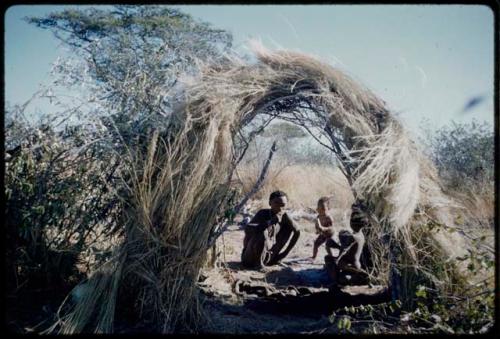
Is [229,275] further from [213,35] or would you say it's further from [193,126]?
[213,35]

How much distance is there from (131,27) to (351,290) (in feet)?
32.2

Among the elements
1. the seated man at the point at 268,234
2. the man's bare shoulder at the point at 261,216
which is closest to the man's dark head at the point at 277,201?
the seated man at the point at 268,234

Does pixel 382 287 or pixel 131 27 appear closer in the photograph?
pixel 382 287

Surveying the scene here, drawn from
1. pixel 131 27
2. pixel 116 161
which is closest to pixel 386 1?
pixel 116 161

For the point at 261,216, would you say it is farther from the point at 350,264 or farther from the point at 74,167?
the point at 74,167

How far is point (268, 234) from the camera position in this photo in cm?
679

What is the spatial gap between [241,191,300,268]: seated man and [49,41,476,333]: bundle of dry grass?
2.36 meters

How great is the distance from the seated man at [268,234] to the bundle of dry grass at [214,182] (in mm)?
2361

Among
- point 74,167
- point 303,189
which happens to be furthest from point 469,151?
point 74,167

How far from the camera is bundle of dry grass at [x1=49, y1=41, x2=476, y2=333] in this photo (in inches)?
145

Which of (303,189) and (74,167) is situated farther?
(303,189)

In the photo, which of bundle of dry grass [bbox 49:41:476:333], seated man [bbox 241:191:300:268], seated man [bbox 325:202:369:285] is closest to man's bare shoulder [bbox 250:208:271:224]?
seated man [bbox 241:191:300:268]

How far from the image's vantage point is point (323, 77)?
14.1 ft

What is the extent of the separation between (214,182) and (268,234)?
10.3 feet
